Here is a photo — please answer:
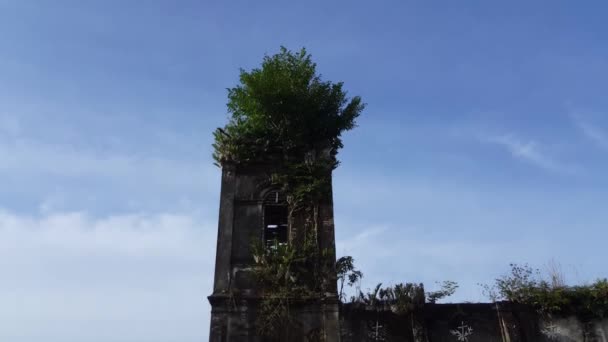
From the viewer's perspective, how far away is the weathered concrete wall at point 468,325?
→ 13711 mm

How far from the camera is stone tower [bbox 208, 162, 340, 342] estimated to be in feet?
43.4

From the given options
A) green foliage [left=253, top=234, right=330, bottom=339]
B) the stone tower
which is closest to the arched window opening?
the stone tower

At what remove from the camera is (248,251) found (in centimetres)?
1447

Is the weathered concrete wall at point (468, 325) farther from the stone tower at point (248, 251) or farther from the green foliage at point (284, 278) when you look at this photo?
the green foliage at point (284, 278)

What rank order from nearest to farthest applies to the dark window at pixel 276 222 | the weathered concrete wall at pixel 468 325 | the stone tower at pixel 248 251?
the stone tower at pixel 248 251, the weathered concrete wall at pixel 468 325, the dark window at pixel 276 222

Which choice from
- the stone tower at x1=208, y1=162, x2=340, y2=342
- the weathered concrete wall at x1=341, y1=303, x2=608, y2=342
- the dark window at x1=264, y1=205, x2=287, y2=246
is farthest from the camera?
the dark window at x1=264, y1=205, x2=287, y2=246

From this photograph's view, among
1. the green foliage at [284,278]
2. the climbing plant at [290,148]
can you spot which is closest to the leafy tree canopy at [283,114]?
the climbing plant at [290,148]

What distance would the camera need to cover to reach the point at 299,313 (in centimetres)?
1348

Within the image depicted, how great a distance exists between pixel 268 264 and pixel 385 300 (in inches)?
112

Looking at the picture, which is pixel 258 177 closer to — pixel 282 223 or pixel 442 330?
pixel 282 223

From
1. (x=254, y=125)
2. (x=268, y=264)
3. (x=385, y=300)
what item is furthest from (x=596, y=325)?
(x=254, y=125)

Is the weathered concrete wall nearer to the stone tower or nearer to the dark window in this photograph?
the stone tower

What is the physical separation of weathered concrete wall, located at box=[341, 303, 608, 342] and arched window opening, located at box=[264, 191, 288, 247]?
261 cm

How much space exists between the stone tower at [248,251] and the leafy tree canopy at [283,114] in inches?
21.4
